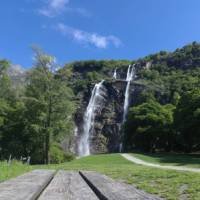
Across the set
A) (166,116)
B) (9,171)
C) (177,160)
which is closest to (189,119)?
(177,160)

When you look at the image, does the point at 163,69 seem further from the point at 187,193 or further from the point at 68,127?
the point at 187,193

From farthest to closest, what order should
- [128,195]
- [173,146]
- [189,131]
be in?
[173,146] < [189,131] < [128,195]

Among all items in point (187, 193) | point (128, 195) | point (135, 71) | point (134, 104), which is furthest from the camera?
point (135, 71)

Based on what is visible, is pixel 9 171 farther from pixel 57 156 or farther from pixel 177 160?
pixel 57 156

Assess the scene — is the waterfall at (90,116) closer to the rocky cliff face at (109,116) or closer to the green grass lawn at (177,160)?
the rocky cliff face at (109,116)

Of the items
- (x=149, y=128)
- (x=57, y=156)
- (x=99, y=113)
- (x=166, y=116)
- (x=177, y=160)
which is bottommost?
(x=177, y=160)

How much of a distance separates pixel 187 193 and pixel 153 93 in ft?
224

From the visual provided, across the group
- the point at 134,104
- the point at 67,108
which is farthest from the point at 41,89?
the point at 134,104

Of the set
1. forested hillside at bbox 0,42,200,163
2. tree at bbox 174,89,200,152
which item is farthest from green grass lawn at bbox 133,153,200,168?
forested hillside at bbox 0,42,200,163

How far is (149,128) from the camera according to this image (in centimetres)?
5619

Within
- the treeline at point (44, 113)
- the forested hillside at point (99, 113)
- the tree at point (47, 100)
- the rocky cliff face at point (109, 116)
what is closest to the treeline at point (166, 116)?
the forested hillside at point (99, 113)

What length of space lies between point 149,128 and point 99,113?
46.8 ft

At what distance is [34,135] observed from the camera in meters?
38.5

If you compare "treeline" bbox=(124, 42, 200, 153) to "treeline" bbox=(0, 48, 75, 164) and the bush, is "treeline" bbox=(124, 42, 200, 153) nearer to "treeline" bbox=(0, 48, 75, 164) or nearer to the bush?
the bush
